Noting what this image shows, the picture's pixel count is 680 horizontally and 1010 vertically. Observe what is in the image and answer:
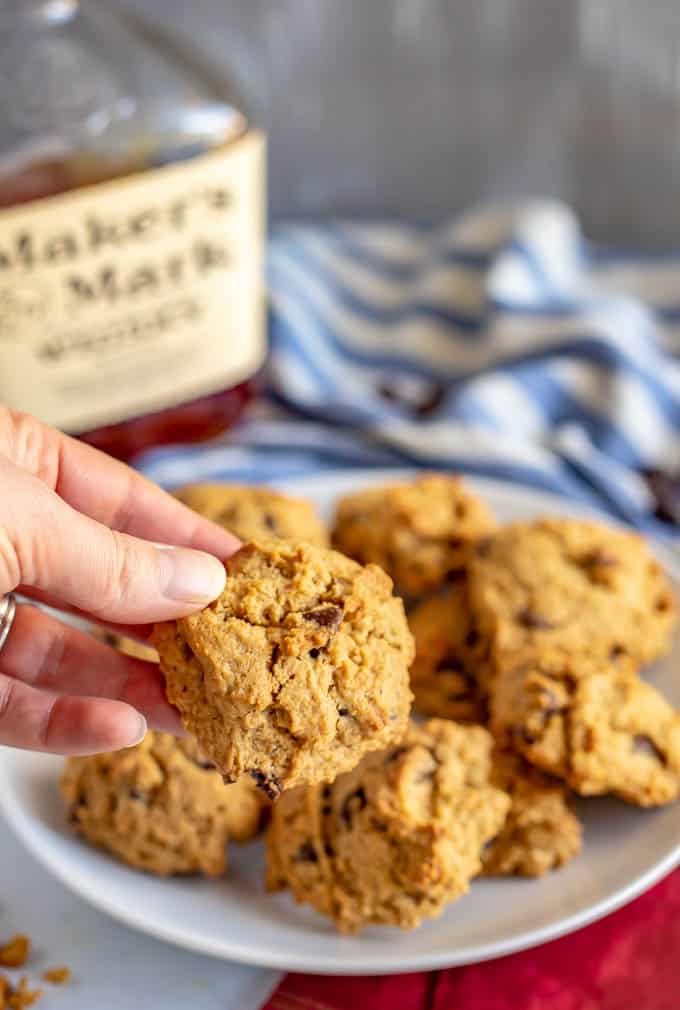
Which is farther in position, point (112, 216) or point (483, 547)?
point (112, 216)

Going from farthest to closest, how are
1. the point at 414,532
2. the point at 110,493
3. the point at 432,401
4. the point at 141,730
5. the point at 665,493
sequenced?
the point at 432,401
the point at 665,493
the point at 414,532
the point at 110,493
the point at 141,730

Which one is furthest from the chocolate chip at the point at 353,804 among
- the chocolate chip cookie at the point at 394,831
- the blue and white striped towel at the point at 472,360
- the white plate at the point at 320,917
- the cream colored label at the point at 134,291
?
the cream colored label at the point at 134,291

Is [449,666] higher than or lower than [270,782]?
lower

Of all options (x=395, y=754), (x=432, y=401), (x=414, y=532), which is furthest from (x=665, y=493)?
(x=395, y=754)

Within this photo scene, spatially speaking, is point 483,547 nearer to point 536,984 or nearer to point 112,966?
point 536,984

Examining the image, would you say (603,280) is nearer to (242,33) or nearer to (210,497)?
(242,33)

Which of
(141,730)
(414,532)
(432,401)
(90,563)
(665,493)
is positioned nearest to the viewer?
(90,563)
